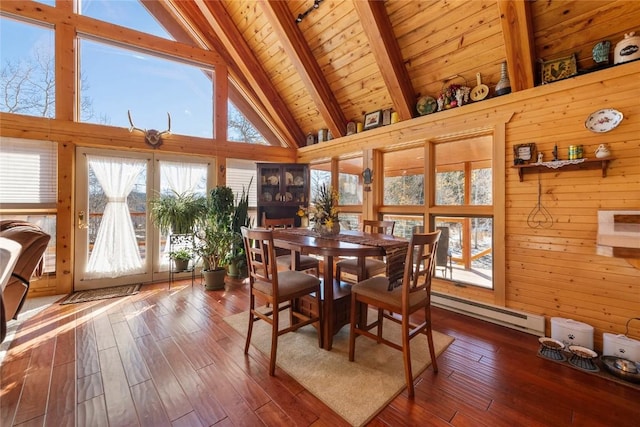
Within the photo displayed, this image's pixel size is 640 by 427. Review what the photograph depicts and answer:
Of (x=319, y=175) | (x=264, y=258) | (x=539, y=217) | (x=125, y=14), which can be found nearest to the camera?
(x=264, y=258)

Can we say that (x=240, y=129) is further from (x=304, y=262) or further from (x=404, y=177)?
(x=304, y=262)

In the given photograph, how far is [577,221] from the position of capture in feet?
8.05

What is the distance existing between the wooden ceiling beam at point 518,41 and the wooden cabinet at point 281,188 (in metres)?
3.17

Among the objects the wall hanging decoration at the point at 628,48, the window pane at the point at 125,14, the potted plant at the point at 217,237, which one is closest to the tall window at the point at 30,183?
the potted plant at the point at 217,237

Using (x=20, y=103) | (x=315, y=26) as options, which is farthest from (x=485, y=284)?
(x=20, y=103)

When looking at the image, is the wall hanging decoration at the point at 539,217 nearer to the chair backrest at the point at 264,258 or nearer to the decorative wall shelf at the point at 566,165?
the decorative wall shelf at the point at 566,165

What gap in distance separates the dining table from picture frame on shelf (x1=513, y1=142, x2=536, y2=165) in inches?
60.3

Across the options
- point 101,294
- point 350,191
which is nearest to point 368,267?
point 350,191

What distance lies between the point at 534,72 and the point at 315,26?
2637 mm

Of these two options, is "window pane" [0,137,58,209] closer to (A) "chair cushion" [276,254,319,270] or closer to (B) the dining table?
(A) "chair cushion" [276,254,319,270]

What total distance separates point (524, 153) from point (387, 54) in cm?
183

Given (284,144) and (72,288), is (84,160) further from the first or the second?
(284,144)

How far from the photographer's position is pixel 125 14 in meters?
4.06

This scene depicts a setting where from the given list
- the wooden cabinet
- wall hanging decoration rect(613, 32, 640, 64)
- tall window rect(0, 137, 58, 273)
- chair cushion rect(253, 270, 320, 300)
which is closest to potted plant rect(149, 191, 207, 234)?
the wooden cabinet
